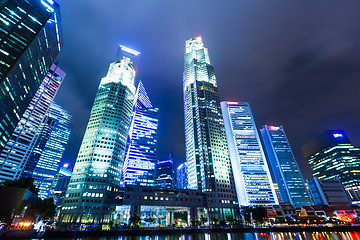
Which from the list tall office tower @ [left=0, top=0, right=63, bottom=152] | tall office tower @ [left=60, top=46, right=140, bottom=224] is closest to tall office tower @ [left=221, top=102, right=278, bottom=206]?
tall office tower @ [left=60, top=46, right=140, bottom=224]

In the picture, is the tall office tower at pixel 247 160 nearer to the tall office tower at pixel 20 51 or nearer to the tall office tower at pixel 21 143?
the tall office tower at pixel 20 51

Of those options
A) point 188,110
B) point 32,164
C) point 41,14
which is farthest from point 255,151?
point 32,164

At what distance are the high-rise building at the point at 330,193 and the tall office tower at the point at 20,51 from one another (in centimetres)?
24437

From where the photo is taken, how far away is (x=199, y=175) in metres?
153

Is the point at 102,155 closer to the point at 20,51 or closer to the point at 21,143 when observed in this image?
the point at 20,51

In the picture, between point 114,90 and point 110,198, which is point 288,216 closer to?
point 110,198

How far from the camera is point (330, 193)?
17525 cm

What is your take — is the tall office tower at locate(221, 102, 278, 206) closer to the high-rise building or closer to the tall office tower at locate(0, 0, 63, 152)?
the high-rise building

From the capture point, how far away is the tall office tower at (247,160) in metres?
156

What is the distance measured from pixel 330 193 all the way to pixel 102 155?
214 metres

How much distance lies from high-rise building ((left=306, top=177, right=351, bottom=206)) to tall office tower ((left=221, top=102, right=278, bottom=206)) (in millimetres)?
56819

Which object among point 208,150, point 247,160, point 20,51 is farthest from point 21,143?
point 247,160

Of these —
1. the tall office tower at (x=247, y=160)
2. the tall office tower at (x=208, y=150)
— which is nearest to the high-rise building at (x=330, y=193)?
the tall office tower at (x=247, y=160)

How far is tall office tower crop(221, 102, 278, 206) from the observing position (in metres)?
156
